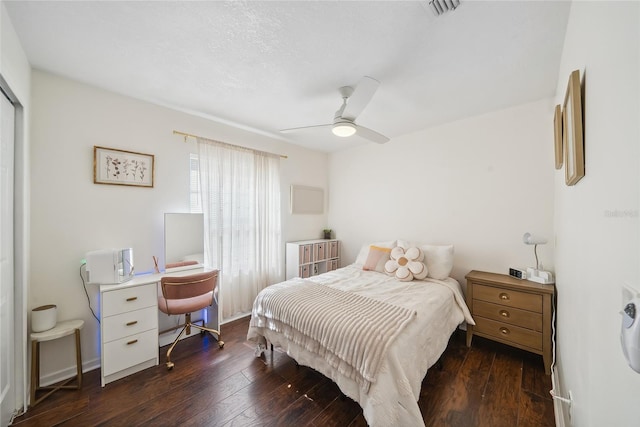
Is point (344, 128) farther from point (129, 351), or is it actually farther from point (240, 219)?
point (129, 351)

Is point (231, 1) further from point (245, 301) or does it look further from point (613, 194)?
point (245, 301)

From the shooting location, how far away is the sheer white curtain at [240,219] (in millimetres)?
2967

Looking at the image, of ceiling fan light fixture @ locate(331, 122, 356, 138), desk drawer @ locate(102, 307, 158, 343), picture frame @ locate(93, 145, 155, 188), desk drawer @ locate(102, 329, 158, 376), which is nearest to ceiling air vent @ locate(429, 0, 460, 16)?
ceiling fan light fixture @ locate(331, 122, 356, 138)

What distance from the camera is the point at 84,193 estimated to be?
7.12 ft

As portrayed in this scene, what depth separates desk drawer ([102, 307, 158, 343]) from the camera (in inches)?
77.9

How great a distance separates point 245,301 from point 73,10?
3123mm

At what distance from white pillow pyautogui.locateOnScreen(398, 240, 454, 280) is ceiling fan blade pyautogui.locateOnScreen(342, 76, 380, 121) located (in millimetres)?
1833

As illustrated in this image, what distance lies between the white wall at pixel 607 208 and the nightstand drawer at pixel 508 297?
1.21m

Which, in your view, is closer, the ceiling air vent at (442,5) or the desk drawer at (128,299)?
the ceiling air vent at (442,5)

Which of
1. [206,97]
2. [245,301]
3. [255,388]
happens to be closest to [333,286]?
[255,388]

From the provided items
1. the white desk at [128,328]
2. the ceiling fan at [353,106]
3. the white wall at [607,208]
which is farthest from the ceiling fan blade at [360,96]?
the white desk at [128,328]

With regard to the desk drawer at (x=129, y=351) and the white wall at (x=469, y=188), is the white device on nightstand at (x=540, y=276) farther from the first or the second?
the desk drawer at (x=129, y=351)

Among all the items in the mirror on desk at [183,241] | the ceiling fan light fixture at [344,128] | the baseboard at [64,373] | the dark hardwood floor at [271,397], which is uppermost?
the ceiling fan light fixture at [344,128]

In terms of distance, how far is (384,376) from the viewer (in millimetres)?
1400
